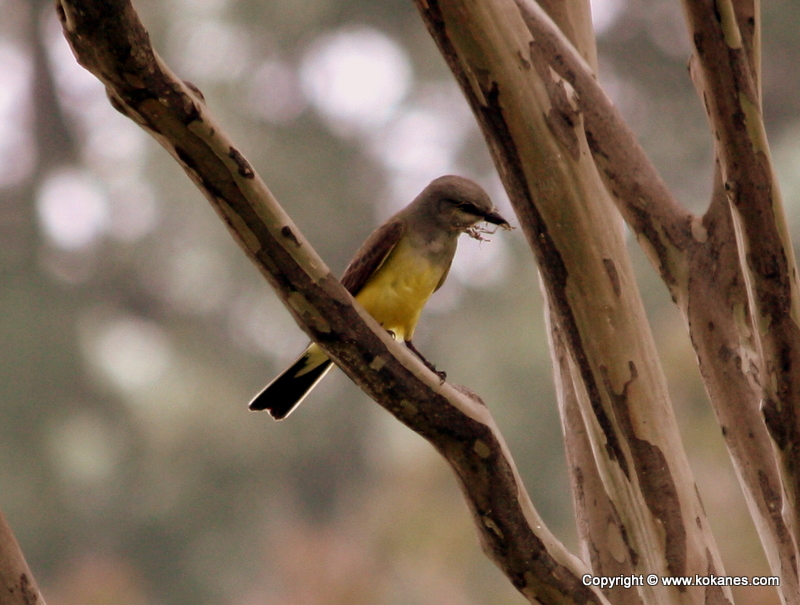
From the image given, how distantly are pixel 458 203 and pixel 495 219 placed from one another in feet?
0.82

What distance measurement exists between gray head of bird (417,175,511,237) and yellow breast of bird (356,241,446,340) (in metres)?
0.19

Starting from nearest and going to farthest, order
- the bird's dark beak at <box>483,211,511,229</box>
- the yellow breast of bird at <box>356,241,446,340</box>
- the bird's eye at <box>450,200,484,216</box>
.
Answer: the bird's dark beak at <box>483,211,511,229</box>
the yellow breast of bird at <box>356,241,446,340</box>
the bird's eye at <box>450,200,484,216</box>

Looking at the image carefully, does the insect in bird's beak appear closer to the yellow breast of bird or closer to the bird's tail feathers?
the yellow breast of bird

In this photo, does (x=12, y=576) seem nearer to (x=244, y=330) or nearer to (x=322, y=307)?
(x=322, y=307)

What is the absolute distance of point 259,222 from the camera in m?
2.58

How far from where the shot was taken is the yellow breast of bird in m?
4.10

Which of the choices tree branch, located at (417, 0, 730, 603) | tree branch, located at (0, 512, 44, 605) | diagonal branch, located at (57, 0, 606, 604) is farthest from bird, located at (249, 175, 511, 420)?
tree branch, located at (0, 512, 44, 605)

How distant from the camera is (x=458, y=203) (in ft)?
13.9

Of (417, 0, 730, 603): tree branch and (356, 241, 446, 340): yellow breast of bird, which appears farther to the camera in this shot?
(356, 241, 446, 340): yellow breast of bird

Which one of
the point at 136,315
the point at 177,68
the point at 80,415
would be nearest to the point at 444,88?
the point at 177,68

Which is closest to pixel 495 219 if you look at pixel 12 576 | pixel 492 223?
pixel 492 223

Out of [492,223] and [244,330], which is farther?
[244,330]

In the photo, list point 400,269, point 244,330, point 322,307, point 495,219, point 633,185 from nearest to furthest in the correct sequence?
1. point 322,307
2. point 633,185
3. point 495,219
4. point 400,269
5. point 244,330

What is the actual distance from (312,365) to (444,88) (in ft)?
50.9
